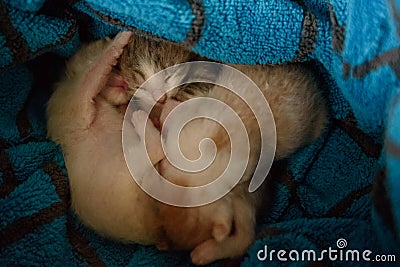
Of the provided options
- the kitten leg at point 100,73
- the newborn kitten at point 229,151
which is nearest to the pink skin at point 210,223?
the newborn kitten at point 229,151

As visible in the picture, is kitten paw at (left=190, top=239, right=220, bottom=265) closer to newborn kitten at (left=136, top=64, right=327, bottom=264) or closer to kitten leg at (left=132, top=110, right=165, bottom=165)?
newborn kitten at (left=136, top=64, right=327, bottom=264)

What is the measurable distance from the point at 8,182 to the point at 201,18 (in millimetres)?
460

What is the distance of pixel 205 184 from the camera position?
2.98ft

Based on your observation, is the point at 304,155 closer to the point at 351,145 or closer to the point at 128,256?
the point at 351,145

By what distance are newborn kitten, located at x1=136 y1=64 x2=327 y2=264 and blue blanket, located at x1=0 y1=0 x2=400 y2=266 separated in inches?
1.4

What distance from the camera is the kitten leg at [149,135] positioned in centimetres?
92

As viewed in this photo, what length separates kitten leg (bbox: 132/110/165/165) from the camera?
0.92 meters

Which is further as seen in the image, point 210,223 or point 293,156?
point 293,156

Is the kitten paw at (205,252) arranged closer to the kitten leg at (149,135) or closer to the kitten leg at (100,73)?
the kitten leg at (149,135)

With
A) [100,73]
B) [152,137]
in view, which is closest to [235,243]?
[152,137]

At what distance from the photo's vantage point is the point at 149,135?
0.93m

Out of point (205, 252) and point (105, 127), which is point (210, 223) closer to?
point (205, 252)

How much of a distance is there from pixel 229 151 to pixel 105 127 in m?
0.24

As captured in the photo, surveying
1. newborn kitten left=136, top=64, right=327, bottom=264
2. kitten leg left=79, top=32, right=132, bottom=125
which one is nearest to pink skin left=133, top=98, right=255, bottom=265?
newborn kitten left=136, top=64, right=327, bottom=264
